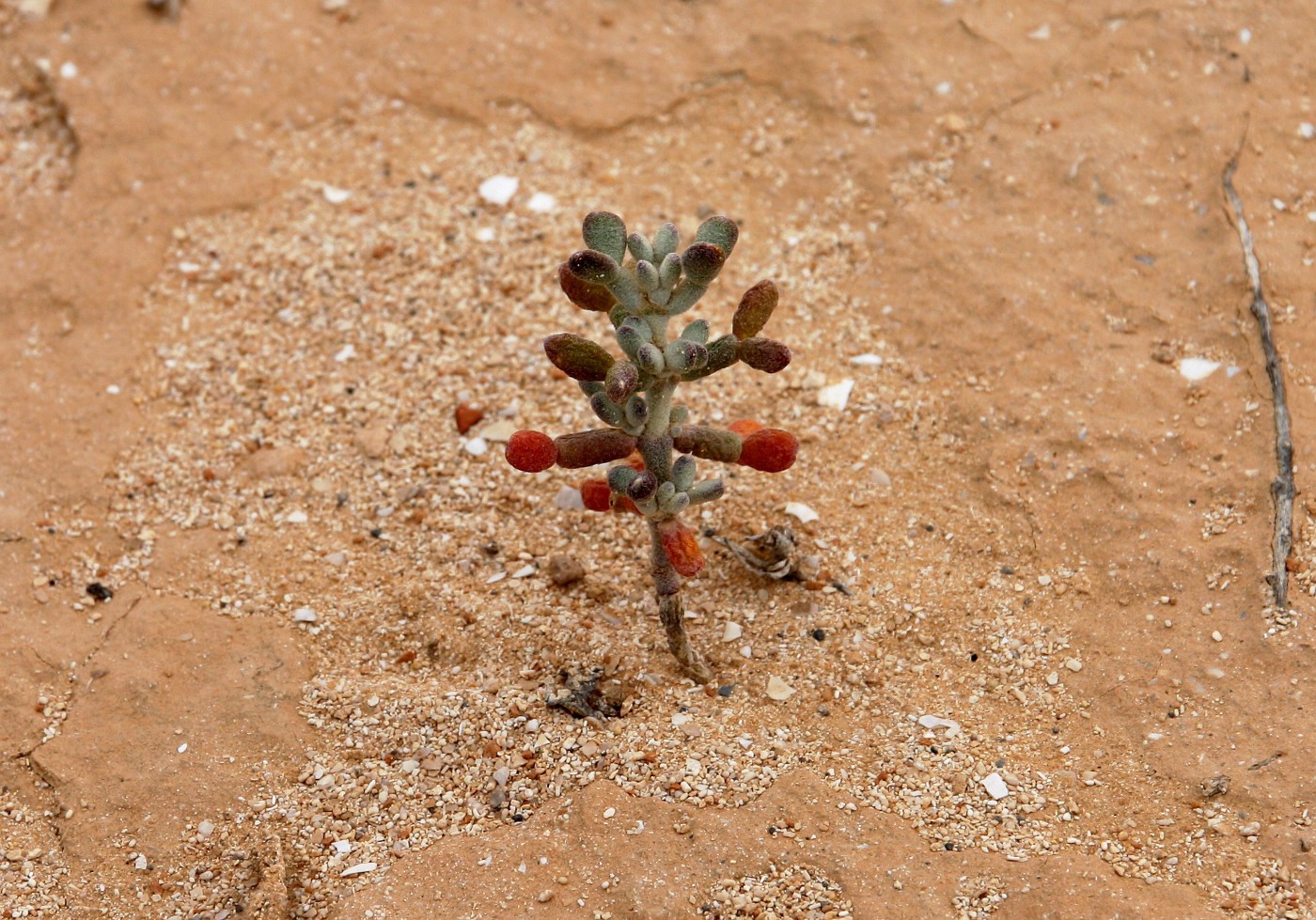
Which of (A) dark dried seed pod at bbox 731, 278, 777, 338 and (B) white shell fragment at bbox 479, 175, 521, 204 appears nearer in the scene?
(A) dark dried seed pod at bbox 731, 278, 777, 338

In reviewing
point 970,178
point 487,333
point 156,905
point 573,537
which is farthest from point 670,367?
point 970,178

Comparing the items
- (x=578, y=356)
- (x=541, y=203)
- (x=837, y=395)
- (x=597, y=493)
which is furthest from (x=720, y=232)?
(x=541, y=203)

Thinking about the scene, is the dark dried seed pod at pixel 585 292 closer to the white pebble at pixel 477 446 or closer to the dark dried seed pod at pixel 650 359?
the dark dried seed pod at pixel 650 359

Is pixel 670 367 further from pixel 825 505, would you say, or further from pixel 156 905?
pixel 156 905

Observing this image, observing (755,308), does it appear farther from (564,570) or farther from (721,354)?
(564,570)

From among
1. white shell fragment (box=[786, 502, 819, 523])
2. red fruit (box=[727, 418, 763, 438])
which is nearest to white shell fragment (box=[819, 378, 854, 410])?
white shell fragment (box=[786, 502, 819, 523])

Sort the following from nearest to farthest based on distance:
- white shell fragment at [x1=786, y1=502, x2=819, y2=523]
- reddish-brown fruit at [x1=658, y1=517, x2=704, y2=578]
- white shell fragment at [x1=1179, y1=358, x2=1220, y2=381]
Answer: reddish-brown fruit at [x1=658, y1=517, x2=704, y2=578], white shell fragment at [x1=786, y1=502, x2=819, y2=523], white shell fragment at [x1=1179, y1=358, x2=1220, y2=381]

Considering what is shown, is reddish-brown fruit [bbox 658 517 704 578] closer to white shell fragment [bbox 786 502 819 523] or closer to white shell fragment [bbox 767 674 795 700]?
white shell fragment [bbox 767 674 795 700]
